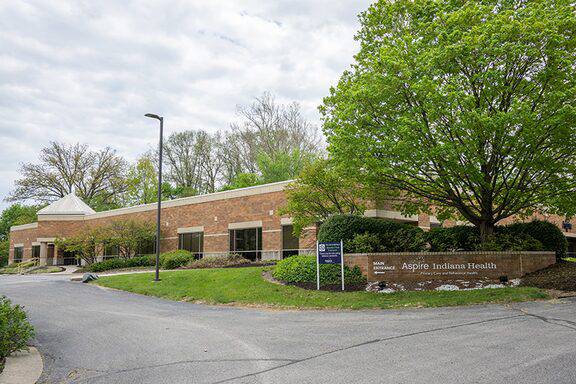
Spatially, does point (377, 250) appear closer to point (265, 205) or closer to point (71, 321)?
point (71, 321)

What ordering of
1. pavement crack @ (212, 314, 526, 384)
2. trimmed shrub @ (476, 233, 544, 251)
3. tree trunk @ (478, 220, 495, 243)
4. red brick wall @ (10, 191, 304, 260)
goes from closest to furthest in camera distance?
pavement crack @ (212, 314, 526, 384) < trimmed shrub @ (476, 233, 544, 251) < tree trunk @ (478, 220, 495, 243) < red brick wall @ (10, 191, 304, 260)

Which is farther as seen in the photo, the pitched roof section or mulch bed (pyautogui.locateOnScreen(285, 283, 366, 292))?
the pitched roof section

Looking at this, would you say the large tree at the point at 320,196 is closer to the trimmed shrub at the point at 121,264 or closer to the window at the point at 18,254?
the trimmed shrub at the point at 121,264

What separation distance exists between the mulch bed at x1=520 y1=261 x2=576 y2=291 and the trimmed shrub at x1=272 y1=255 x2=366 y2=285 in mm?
5200

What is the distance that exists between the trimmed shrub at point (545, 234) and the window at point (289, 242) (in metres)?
11.9

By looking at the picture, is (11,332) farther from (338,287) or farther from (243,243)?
(243,243)

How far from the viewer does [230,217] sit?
31656 millimetres

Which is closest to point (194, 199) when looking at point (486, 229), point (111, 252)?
point (111, 252)

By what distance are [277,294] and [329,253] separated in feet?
7.18

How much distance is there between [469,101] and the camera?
1430 cm

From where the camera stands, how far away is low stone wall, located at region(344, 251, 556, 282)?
53.0 feet

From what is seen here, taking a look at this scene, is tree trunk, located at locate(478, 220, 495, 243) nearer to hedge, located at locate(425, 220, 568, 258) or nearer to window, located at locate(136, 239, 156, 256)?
hedge, located at locate(425, 220, 568, 258)

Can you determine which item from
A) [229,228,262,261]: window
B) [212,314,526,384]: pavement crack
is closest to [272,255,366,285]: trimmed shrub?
[212,314,526,384]: pavement crack

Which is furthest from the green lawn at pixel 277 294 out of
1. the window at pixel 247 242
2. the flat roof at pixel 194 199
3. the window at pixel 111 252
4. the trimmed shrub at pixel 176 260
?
the window at pixel 111 252
